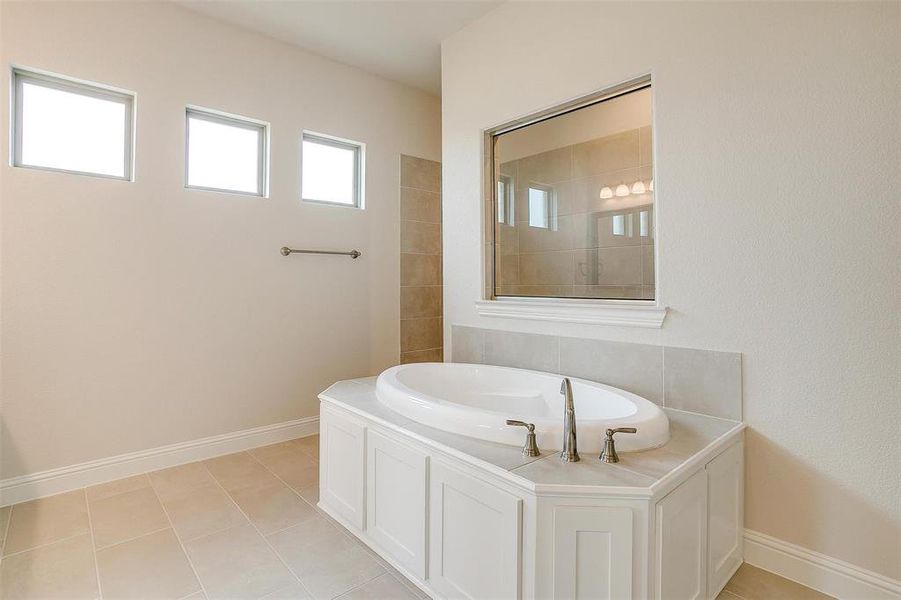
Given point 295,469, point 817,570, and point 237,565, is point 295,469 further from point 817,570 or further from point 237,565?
point 817,570

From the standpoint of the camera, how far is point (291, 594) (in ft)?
5.13

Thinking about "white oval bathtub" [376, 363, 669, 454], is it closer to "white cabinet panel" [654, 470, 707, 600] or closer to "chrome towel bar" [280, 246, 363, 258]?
"white cabinet panel" [654, 470, 707, 600]

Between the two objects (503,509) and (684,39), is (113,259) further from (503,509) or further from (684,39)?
(684,39)

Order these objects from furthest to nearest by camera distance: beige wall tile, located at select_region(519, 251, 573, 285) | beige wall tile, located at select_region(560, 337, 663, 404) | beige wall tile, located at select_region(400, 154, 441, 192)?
1. beige wall tile, located at select_region(400, 154, 441, 192)
2. beige wall tile, located at select_region(519, 251, 573, 285)
3. beige wall tile, located at select_region(560, 337, 663, 404)

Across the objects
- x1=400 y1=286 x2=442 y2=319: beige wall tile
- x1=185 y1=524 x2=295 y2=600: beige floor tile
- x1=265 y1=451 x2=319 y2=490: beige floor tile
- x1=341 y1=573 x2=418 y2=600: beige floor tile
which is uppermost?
x1=400 y1=286 x2=442 y2=319: beige wall tile

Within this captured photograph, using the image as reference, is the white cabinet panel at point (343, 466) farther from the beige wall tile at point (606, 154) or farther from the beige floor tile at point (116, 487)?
the beige wall tile at point (606, 154)

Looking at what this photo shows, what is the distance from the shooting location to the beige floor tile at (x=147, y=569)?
5.17 ft

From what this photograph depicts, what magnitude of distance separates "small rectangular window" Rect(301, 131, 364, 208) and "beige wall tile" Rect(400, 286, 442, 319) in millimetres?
821

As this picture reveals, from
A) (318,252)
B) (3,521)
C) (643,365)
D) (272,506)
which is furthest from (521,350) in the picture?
A: (3,521)

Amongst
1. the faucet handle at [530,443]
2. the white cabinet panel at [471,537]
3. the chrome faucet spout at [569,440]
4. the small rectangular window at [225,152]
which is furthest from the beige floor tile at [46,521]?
the chrome faucet spout at [569,440]

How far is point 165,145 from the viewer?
2.63 m

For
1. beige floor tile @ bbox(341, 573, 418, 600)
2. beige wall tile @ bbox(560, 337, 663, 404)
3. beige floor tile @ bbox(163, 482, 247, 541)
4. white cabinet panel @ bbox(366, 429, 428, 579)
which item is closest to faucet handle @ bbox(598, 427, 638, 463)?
white cabinet panel @ bbox(366, 429, 428, 579)

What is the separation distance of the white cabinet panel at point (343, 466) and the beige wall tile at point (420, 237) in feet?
6.25

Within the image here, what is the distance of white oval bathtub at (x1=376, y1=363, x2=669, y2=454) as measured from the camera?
1459mm
